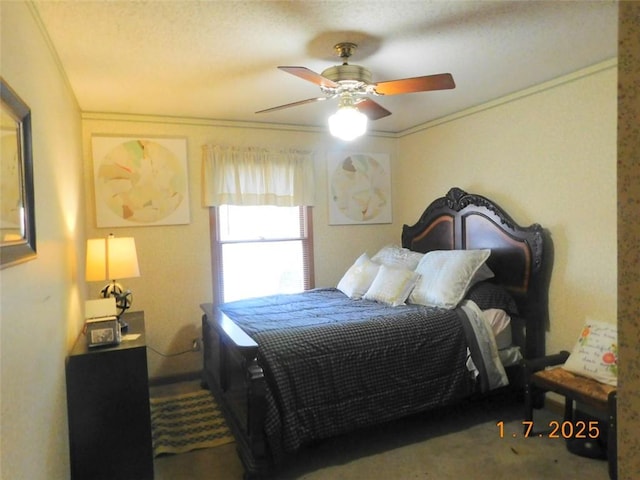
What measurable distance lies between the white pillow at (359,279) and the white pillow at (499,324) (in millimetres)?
1012

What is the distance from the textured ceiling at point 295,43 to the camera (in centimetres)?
189

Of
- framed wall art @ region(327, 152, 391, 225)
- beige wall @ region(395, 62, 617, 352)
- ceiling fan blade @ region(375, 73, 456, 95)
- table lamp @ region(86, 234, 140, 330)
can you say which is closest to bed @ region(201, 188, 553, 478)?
beige wall @ region(395, 62, 617, 352)

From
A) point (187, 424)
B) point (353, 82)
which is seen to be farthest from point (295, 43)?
point (187, 424)

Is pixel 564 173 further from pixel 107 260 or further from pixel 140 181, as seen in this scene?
pixel 140 181

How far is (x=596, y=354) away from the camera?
250 cm

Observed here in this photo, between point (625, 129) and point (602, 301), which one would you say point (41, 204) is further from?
point (602, 301)

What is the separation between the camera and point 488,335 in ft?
9.25

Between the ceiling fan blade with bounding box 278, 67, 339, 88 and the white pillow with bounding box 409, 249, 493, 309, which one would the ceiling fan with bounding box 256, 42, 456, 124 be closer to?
the ceiling fan blade with bounding box 278, 67, 339, 88

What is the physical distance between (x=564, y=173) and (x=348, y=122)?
1.67m

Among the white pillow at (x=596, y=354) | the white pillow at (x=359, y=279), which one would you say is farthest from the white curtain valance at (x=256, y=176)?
the white pillow at (x=596, y=354)

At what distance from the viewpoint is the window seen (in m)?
3.95

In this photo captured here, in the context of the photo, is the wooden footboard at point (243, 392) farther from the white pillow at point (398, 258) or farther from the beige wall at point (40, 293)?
the white pillow at point (398, 258)

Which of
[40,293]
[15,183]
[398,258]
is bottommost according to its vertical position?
[398,258]

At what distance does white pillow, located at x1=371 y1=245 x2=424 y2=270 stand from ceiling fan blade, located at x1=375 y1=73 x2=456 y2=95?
1.68 m
